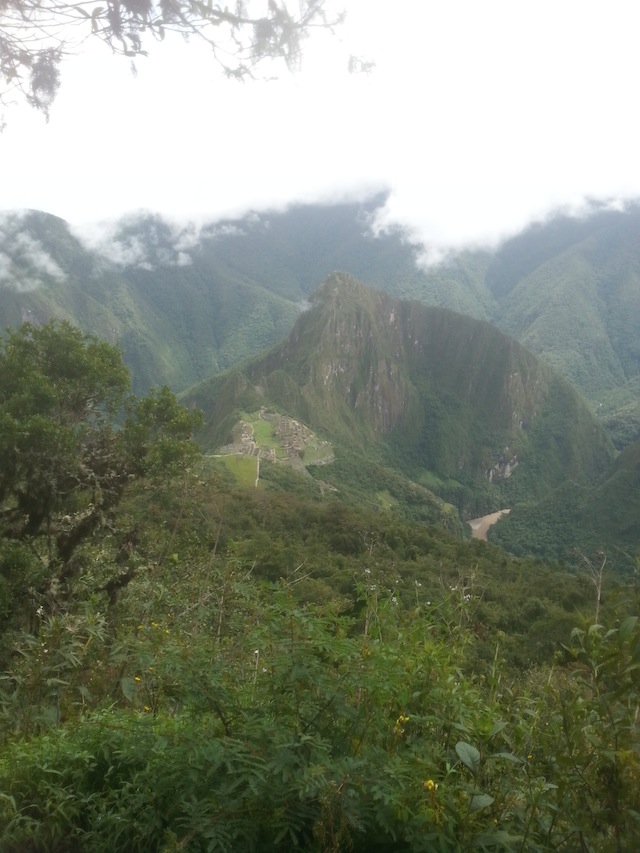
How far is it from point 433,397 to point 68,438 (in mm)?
140653

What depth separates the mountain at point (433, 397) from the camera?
396 ft

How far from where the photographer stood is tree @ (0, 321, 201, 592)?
873cm

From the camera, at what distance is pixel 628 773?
215cm

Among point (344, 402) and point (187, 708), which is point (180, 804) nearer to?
point (187, 708)

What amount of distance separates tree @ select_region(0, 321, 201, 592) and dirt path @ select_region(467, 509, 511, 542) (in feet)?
304

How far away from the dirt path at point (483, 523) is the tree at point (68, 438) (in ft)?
304

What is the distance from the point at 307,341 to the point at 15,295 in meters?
103

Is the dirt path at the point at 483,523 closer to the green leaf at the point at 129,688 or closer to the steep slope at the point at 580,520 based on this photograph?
the steep slope at the point at 580,520

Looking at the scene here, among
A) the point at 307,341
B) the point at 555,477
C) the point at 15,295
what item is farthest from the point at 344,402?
the point at 15,295

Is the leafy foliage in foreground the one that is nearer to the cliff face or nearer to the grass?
the grass

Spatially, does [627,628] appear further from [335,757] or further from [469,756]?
[335,757]

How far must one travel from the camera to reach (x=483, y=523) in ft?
363

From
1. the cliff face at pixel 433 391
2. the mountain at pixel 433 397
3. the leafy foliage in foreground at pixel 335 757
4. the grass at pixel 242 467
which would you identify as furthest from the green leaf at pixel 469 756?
the cliff face at pixel 433 391

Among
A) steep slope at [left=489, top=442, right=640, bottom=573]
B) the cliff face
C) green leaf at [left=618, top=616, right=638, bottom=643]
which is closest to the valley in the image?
green leaf at [left=618, top=616, right=638, bottom=643]
